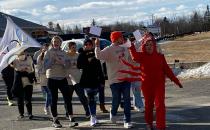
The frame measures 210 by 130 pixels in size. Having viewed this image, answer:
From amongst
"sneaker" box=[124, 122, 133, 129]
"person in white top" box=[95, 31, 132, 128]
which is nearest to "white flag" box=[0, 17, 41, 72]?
"person in white top" box=[95, 31, 132, 128]

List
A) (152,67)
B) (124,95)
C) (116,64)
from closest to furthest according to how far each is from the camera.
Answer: (152,67), (124,95), (116,64)

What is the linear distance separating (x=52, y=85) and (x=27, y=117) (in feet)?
7.47

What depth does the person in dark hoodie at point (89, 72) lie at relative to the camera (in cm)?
1095

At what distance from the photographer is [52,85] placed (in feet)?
35.3

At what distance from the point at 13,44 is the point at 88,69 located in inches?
111

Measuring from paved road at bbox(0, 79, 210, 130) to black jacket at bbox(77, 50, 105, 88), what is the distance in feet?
2.87

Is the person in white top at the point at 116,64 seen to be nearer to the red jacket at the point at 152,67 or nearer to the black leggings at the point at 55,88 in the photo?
the red jacket at the point at 152,67

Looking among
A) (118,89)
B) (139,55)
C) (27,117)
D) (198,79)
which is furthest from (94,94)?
(198,79)

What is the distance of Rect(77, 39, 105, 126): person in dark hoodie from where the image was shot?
35.9ft

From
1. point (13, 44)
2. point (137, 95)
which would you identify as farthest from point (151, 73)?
point (13, 44)

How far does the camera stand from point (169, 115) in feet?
37.9

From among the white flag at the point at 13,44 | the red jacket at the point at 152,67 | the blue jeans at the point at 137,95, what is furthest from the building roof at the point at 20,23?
the red jacket at the point at 152,67

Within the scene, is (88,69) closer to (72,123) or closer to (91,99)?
(91,99)

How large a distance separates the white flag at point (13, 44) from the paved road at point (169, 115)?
1.45 metres
